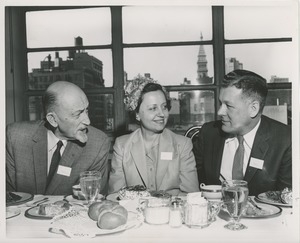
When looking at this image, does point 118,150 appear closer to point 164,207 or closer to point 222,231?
point 164,207

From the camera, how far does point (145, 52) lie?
9.78 ft

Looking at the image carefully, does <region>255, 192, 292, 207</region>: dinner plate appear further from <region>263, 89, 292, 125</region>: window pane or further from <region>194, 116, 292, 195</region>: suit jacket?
<region>263, 89, 292, 125</region>: window pane

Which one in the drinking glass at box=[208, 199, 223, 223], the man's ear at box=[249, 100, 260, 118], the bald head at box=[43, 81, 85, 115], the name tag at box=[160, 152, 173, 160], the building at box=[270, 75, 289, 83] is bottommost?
the drinking glass at box=[208, 199, 223, 223]

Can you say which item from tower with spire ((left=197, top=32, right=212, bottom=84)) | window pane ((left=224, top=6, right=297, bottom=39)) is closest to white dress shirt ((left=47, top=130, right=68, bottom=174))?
tower with spire ((left=197, top=32, right=212, bottom=84))

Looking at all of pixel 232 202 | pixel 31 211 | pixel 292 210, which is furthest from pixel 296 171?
pixel 31 211

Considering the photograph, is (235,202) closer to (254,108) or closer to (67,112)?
(254,108)

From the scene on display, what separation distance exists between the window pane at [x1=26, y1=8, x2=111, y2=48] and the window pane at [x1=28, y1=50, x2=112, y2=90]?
98 millimetres

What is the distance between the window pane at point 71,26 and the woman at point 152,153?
0.95m

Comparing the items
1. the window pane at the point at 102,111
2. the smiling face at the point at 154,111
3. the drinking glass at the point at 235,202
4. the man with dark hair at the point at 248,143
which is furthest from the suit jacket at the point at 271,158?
the window pane at the point at 102,111

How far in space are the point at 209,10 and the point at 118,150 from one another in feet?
4.98

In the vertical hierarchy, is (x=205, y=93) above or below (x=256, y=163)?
above

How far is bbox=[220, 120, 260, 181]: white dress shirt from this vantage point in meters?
2.07

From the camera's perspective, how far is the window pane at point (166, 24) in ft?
9.46

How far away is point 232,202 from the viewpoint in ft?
3.74
